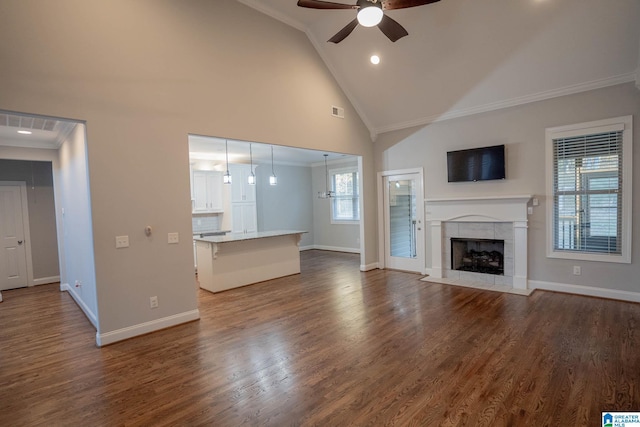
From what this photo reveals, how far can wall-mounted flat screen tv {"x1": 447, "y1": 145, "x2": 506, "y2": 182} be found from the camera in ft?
16.9

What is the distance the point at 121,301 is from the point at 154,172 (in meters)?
1.49

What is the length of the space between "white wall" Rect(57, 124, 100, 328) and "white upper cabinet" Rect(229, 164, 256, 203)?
3.49 meters

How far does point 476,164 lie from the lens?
5.37 meters

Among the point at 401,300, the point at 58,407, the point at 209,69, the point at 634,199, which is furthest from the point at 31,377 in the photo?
the point at 634,199

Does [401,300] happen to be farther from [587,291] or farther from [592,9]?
[592,9]

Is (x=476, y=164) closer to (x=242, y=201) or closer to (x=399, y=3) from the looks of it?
(x=399, y=3)

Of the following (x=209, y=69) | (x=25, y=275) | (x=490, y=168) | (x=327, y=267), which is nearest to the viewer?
(x=209, y=69)

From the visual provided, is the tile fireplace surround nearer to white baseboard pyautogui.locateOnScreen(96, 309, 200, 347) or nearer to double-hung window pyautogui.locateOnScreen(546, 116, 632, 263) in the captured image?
double-hung window pyautogui.locateOnScreen(546, 116, 632, 263)

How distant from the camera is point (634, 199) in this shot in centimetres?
419

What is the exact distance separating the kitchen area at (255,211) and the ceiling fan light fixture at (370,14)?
256 centimetres

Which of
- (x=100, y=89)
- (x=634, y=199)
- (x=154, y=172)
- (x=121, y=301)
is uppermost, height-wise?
(x=100, y=89)

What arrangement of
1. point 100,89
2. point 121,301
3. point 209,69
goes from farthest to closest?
point 209,69, point 121,301, point 100,89

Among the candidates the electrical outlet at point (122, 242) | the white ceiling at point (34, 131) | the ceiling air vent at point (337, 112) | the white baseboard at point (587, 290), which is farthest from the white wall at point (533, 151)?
the white ceiling at point (34, 131)

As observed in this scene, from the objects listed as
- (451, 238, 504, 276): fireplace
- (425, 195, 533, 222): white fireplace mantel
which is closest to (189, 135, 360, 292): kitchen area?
(425, 195, 533, 222): white fireplace mantel
